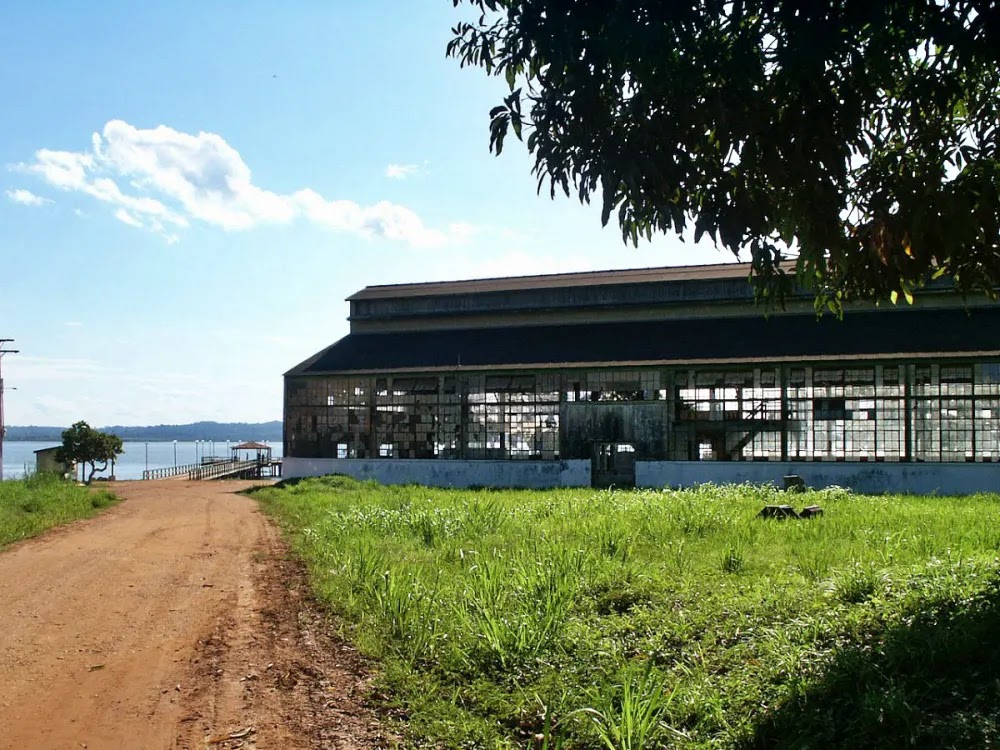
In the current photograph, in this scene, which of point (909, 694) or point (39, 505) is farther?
point (39, 505)

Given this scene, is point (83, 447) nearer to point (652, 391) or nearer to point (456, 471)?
point (456, 471)

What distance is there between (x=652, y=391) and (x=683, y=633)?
24675mm

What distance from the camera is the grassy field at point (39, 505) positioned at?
56.1ft

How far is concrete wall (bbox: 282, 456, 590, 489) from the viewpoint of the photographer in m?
31.7

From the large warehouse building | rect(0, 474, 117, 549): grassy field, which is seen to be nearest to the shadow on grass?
rect(0, 474, 117, 549): grassy field

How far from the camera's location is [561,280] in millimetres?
39969

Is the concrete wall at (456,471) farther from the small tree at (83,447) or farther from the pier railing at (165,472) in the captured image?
the pier railing at (165,472)

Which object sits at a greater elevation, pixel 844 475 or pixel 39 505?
pixel 844 475

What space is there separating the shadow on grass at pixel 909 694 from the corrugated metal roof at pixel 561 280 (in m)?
30.1

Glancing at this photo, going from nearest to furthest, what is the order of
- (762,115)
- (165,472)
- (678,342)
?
(762,115)
(678,342)
(165,472)

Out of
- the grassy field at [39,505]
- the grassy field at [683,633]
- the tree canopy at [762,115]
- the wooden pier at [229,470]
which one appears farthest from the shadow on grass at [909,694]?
the wooden pier at [229,470]

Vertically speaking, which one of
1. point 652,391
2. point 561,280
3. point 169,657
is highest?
point 561,280

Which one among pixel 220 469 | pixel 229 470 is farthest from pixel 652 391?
pixel 220 469

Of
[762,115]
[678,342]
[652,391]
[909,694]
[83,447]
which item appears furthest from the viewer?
[83,447]
